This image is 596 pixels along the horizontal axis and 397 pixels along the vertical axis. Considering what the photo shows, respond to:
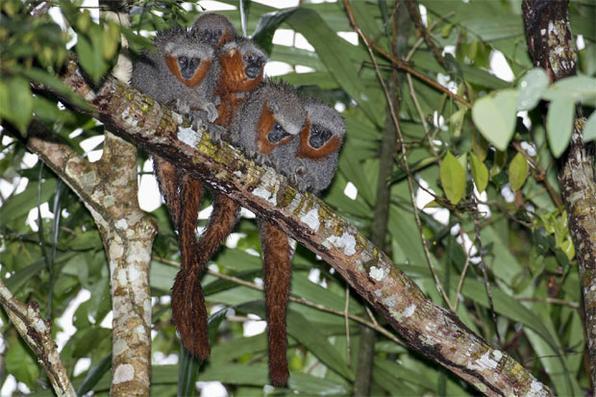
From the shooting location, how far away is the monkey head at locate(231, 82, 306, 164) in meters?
4.41

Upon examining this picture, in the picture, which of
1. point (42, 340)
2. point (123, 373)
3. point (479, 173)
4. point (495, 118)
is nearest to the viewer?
point (495, 118)

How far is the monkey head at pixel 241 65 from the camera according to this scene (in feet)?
14.4

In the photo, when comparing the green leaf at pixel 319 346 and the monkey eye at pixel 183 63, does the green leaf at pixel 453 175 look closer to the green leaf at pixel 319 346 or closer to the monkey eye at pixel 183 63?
the green leaf at pixel 319 346

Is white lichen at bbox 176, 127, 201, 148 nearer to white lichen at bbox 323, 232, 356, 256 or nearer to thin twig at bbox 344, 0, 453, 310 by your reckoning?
white lichen at bbox 323, 232, 356, 256

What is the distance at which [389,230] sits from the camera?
4.71 meters

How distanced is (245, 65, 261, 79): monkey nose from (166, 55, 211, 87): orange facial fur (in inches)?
7.9

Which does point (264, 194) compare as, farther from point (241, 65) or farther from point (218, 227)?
point (241, 65)

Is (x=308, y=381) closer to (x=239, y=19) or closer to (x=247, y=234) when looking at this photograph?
(x=247, y=234)

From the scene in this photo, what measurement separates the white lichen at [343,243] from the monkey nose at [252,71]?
4.55 feet

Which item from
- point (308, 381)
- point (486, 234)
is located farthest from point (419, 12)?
point (308, 381)

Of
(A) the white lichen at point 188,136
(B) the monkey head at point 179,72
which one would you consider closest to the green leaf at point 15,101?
(A) the white lichen at point 188,136

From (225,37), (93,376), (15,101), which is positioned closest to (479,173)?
(225,37)

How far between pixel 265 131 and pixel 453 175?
1.05 metres

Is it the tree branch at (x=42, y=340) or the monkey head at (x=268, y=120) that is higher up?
the monkey head at (x=268, y=120)
